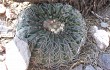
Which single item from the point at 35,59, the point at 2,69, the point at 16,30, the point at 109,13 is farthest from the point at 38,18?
the point at 109,13

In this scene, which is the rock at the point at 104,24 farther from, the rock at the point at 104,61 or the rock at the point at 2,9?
the rock at the point at 2,9

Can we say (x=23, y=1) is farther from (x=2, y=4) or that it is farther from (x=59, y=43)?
(x=59, y=43)

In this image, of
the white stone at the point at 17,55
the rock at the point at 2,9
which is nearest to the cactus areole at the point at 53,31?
the white stone at the point at 17,55

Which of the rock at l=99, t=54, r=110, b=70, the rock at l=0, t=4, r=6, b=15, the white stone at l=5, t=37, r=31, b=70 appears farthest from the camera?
the rock at l=0, t=4, r=6, b=15

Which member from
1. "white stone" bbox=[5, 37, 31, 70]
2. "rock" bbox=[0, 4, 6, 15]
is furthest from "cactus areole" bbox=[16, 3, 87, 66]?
"rock" bbox=[0, 4, 6, 15]

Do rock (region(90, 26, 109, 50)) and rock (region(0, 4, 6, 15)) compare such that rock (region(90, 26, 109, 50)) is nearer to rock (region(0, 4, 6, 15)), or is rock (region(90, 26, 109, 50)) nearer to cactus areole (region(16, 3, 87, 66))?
cactus areole (region(16, 3, 87, 66))

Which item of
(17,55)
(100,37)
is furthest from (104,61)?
(17,55)
